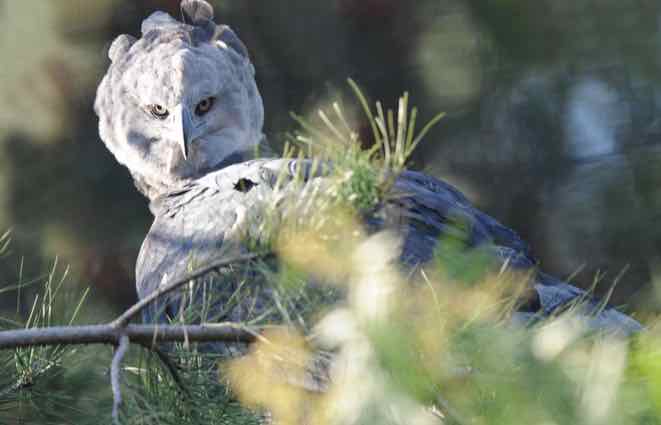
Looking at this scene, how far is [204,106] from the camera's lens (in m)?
1.95

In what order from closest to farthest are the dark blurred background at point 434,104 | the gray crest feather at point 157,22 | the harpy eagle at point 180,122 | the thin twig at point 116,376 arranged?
the thin twig at point 116,376, the harpy eagle at point 180,122, the gray crest feather at point 157,22, the dark blurred background at point 434,104

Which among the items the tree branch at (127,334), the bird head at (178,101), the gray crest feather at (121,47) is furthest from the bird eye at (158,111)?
the tree branch at (127,334)

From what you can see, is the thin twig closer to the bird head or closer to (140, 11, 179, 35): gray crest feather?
the bird head

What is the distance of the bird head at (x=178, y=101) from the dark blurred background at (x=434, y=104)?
0.81ft

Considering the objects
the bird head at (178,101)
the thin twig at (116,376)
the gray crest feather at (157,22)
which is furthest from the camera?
the gray crest feather at (157,22)

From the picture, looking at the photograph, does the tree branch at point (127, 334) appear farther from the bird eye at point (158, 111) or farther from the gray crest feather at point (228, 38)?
the gray crest feather at point (228, 38)

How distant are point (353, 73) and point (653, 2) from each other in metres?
0.55

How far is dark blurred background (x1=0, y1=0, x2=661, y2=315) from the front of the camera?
2264 mm

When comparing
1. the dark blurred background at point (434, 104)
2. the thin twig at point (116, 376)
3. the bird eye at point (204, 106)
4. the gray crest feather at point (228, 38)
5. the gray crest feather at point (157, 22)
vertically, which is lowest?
the dark blurred background at point (434, 104)

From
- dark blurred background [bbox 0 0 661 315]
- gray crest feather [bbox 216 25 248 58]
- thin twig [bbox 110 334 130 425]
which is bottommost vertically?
dark blurred background [bbox 0 0 661 315]

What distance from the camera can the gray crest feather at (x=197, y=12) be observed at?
204 centimetres

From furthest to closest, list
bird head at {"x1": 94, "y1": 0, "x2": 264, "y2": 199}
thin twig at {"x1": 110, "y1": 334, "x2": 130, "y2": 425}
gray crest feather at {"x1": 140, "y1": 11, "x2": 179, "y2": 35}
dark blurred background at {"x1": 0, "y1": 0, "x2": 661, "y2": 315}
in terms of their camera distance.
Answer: dark blurred background at {"x1": 0, "y1": 0, "x2": 661, "y2": 315} < gray crest feather at {"x1": 140, "y1": 11, "x2": 179, "y2": 35} < bird head at {"x1": 94, "y1": 0, "x2": 264, "y2": 199} < thin twig at {"x1": 110, "y1": 334, "x2": 130, "y2": 425}

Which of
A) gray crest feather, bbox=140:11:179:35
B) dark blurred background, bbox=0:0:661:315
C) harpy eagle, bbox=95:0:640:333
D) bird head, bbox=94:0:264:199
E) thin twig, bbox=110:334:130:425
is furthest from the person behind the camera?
dark blurred background, bbox=0:0:661:315

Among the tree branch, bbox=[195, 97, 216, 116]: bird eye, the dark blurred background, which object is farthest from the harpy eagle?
the tree branch
